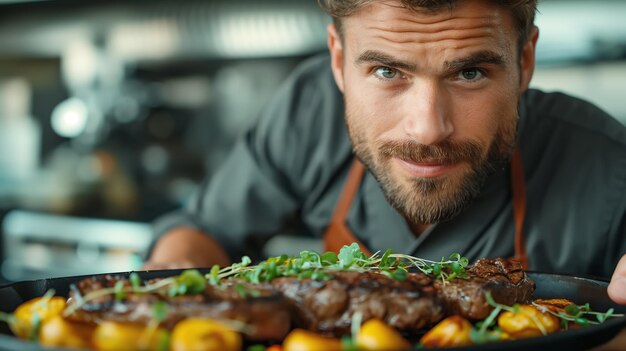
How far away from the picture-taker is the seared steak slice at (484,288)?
971mm

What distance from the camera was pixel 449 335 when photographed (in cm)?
86

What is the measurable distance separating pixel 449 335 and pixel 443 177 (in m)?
0.57

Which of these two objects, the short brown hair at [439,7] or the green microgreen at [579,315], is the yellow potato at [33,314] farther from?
the short brown hair at [439,7]

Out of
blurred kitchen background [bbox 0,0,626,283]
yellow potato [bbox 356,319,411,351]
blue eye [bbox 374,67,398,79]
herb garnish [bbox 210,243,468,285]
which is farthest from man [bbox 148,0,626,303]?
blurred kitchen background [bbox 0,0,626,283]

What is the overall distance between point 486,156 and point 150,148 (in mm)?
3412

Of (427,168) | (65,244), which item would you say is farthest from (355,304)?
(65,244)

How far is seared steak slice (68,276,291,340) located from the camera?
2.68ft

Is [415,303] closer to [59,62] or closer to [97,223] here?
[97,223]

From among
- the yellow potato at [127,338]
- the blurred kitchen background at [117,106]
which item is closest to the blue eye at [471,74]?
the yellow potato at [127,338]

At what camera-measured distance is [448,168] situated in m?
1.37

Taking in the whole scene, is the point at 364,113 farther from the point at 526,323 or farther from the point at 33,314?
the point at 33,314

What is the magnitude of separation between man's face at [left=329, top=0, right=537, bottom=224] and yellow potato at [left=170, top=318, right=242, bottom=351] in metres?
0.62

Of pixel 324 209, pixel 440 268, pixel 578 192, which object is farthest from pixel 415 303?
pixel 324 209

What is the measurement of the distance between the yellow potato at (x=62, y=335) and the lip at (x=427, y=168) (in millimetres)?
730
